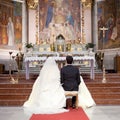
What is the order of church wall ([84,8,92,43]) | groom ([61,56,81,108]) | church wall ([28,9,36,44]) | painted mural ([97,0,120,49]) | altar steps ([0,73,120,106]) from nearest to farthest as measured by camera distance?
groom ([61,56,81,108]), altar steps ([0,73,120,106]), painted mural ([97,0,120,49]), church wall ([28,9,36,44]), church wall ([84,8,92,43])

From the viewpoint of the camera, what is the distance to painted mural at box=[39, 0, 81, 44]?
20766mm

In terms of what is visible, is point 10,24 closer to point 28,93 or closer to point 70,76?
point 28,93

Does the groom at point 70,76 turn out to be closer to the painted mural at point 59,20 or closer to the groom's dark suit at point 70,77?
the groom's dark suit at point 70,77

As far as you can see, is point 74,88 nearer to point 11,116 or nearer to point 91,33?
point 11,116

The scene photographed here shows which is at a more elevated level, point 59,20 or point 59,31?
point 59,20

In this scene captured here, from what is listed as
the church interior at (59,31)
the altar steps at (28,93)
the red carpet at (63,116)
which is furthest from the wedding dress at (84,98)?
the church interior at (59,31)

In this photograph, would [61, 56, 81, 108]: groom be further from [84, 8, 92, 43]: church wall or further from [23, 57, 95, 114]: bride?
[84, 8, 92, 43]: church wall

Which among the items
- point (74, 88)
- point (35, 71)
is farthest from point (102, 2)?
point (74, 88)

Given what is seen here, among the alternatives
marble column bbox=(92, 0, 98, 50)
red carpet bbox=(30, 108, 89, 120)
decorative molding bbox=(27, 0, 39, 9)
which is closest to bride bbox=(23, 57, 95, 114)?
red carpet bbox=(30, 108, 89, 120)

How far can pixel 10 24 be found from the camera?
64.8 ft

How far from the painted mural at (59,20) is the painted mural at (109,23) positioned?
59.7 inches

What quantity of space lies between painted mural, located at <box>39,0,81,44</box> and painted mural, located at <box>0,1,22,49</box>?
1458mm

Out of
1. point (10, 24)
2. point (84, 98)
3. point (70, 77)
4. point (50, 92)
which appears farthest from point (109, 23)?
point (50, 92)

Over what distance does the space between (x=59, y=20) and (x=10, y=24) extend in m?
3.19
